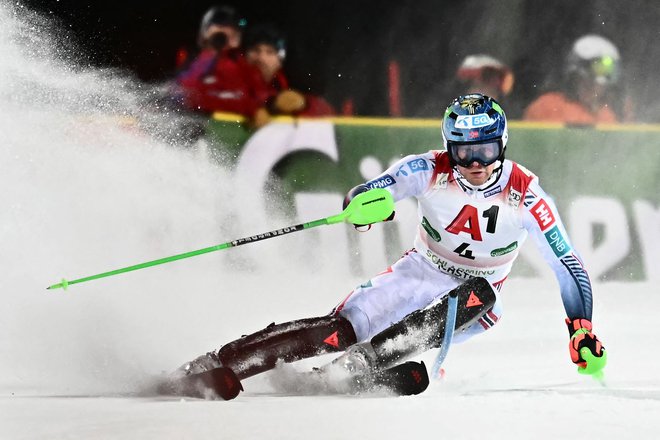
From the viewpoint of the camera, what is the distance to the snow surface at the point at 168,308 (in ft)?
14.4

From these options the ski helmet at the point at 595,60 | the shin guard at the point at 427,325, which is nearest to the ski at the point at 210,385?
the shin guard at the point at 427,325

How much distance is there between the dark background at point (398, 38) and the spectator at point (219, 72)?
5.8 inches

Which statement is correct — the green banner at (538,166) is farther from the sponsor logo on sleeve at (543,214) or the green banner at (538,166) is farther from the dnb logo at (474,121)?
the dnb logo at (474,121)

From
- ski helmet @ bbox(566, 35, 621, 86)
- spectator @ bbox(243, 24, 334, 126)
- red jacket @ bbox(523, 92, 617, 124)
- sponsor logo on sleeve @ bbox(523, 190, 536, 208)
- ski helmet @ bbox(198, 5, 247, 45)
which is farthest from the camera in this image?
ski helmet @ bbox(566, 35, 621, 86)

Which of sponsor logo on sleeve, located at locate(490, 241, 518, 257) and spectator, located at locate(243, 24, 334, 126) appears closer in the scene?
sponsor logo on sleeve, located at locate(490, 241, 518, 257)

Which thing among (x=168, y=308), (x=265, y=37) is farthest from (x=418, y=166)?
(x=265, y=37)

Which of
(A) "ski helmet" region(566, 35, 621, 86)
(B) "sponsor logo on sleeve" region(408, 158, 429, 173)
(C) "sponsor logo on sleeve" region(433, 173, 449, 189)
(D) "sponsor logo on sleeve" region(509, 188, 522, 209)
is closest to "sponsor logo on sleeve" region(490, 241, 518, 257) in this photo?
(D) "sponsor logo on sleeve" region(509, 188, 522, 209)

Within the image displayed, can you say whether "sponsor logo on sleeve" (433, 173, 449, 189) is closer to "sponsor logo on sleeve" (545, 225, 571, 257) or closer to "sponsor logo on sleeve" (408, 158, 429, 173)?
"sponsor logo on sleeve" (408, 158, 429, 173)

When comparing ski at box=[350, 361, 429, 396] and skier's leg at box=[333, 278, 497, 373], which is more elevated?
skier's leg at box=[333, 278, 497, 373]

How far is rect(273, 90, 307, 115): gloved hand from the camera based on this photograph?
9.51m

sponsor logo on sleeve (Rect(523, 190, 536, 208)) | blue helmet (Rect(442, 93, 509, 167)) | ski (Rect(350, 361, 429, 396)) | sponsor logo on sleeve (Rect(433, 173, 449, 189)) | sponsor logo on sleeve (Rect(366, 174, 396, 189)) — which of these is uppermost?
blue helmet (Rect(442, 93, 509, 167))

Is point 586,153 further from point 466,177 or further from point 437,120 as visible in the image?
point 466,177

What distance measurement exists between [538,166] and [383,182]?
4502 millimetres

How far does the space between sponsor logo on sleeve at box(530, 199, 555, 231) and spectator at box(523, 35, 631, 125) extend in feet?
15.1
